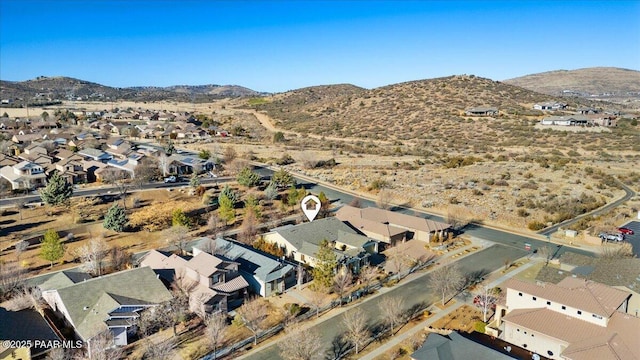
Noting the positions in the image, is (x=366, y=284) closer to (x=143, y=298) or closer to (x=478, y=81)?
(x=143, y=298)

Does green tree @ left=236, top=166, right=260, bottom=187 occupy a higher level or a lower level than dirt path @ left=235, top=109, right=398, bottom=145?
lower

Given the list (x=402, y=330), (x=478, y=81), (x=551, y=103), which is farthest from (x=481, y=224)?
(x=478, y=81)

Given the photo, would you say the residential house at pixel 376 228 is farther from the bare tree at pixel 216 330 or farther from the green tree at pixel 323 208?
the bare tree at pixel 216 330

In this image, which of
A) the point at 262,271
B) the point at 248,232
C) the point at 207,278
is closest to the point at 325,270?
A: the point at 262,271

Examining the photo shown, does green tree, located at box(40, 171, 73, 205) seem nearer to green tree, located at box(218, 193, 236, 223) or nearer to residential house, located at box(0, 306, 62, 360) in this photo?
green tree, located at box(218, 193, 236, 223)

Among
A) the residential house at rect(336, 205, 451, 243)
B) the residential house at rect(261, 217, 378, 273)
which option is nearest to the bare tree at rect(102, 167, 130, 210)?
the residential house at rect(261, 217, 378, 273)
